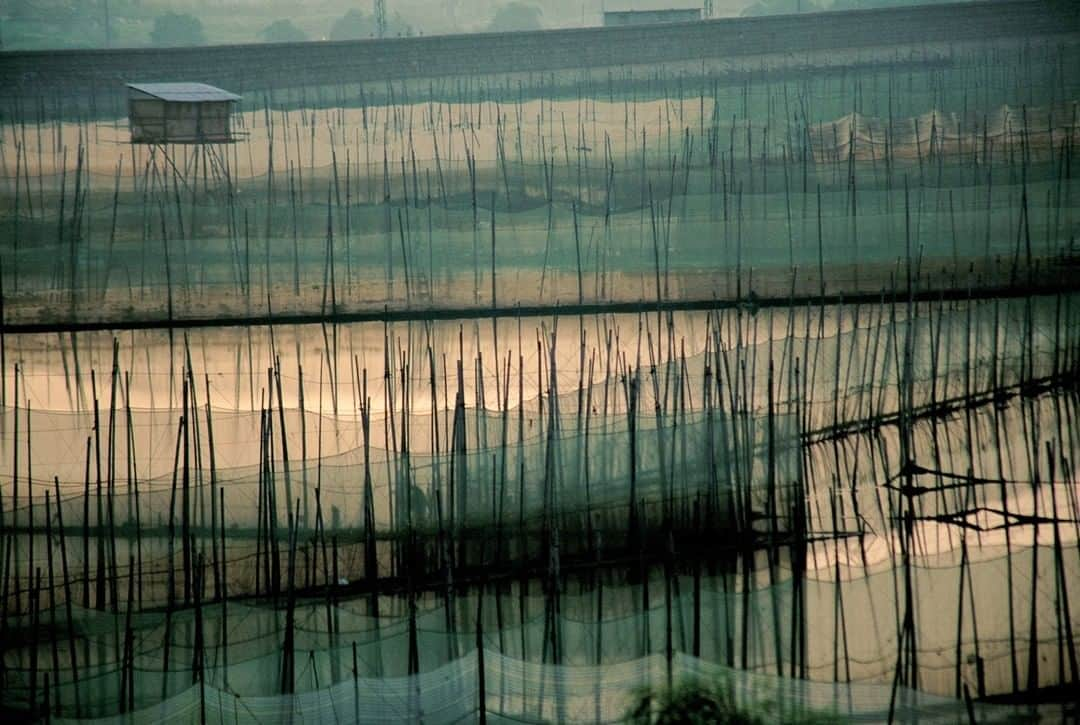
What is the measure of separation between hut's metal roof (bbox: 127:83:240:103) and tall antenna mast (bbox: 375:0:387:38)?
1.47 metres

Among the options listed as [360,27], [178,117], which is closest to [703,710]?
[178,117]

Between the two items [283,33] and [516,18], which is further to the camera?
[516,18]

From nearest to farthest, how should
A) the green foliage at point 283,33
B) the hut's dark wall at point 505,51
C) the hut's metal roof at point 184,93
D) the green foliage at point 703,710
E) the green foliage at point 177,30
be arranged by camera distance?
1. the green foliage at point 703,710
2. the hut's metal roof at point 184,93
3. the hut's dark wall at point 505,51
4. the green foliage at point 177,30
5. the green foliage at point 283,33

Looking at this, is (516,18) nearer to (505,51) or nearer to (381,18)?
(505,51)

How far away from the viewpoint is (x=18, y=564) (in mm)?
3654

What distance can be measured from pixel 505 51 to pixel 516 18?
21 centimetres

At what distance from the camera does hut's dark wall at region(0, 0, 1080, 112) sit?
7.73 m

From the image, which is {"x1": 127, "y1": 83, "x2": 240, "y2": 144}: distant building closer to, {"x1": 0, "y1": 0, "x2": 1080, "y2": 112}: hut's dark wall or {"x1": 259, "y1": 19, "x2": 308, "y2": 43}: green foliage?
{"x1": 0, "y1": 0, "x2": 1080, "y2": 112}: hut's dark wall

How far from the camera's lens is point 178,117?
6.48 m

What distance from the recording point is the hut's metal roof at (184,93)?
6426mm

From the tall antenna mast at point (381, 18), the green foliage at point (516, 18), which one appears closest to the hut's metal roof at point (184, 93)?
the tall antenna mast at point (381, 18)

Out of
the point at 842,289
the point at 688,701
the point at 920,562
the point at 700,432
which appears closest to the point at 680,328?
the point at 842,289

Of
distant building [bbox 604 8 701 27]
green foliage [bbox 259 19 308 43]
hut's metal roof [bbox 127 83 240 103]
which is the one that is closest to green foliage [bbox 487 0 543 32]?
distant building [bbox 604 8 701 27]

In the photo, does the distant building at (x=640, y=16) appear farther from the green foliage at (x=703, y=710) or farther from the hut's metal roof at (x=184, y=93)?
the green foliage at (x=703, y=710)
